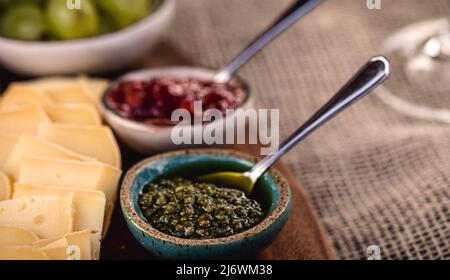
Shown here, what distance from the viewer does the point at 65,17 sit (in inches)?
56.4

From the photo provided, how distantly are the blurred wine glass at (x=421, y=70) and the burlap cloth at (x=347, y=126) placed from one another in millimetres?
39

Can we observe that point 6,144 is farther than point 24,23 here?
No

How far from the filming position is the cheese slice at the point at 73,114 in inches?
50.1

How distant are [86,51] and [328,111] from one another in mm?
671

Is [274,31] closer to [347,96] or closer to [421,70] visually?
[347,96]

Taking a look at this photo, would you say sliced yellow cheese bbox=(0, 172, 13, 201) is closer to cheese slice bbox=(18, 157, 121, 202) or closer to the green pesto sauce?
cheese slice bbox=(18, 157, 121, 202)

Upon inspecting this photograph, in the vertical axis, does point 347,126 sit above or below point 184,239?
below

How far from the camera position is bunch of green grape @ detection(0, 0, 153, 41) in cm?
143

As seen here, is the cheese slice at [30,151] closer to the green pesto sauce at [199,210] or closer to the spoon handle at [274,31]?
the green pesto sauce at [199,210]

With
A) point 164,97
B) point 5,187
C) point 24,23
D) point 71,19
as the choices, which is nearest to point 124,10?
point 71,19

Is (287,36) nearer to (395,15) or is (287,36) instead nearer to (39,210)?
(395,15)

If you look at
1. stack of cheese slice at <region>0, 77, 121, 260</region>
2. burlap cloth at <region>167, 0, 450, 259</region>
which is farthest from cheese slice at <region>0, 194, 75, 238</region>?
burlap cloth at <region>167, 0, 450, 259</region>

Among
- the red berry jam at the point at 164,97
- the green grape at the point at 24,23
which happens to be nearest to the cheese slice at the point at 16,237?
the red berry jam at the point at 164,97

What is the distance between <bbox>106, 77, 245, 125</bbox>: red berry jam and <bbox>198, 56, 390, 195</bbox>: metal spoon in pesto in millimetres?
199
